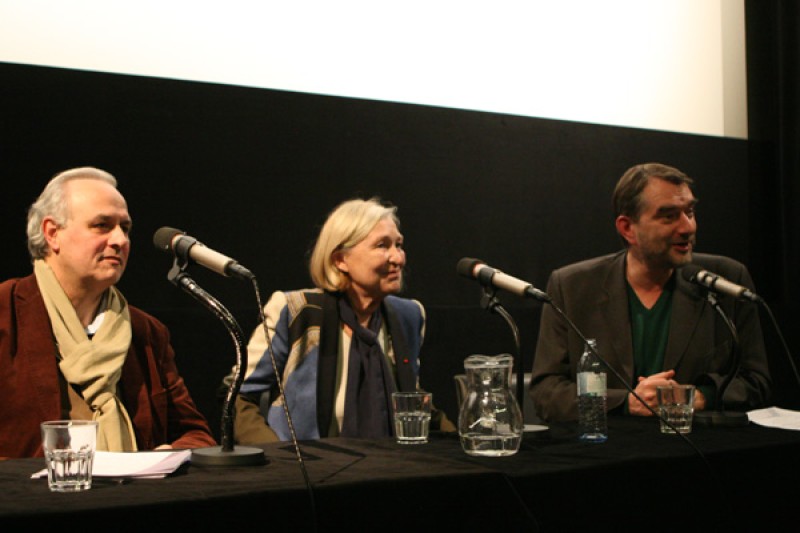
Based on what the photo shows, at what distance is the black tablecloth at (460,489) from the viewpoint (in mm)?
1464

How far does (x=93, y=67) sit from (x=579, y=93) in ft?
7.12

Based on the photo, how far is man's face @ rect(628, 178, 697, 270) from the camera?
3166mm

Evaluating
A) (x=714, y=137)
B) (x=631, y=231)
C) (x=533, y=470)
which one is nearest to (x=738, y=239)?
(x=714, y=137)

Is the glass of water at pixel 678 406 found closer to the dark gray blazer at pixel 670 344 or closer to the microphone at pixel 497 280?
the microphone at pixel 497 280

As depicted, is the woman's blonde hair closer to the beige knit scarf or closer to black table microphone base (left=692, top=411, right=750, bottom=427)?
the beige knit scarf

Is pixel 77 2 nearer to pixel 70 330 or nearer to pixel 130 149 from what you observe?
pixel 130 149

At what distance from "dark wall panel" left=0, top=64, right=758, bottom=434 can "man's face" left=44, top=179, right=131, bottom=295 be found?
25.5 inches

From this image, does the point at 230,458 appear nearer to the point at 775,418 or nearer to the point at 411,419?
the point at 411,419

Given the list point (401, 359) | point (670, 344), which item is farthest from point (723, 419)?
point (401, 359)

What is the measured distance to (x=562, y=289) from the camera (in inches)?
129

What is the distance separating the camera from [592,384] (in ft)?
7.67

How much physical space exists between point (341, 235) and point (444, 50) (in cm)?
136

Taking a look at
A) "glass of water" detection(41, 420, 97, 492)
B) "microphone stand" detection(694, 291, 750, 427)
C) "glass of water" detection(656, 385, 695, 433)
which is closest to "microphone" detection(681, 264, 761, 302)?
"microphone stand" detection(694, 291, 750, 427)

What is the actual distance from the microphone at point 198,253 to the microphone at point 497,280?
68 centimetres
